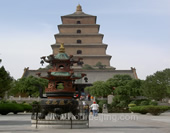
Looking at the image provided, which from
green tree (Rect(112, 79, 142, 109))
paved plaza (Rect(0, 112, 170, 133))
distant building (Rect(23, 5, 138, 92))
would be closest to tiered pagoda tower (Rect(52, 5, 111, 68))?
distant building (Rect(23, 5, 138, 92))

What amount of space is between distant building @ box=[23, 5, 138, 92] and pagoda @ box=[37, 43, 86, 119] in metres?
46.3

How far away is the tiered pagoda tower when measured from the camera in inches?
2466

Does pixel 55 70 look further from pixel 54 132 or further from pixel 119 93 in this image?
pixel 119 93

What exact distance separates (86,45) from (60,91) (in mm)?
49388

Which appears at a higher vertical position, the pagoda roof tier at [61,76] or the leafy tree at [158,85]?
the leafy tree at [158,85]

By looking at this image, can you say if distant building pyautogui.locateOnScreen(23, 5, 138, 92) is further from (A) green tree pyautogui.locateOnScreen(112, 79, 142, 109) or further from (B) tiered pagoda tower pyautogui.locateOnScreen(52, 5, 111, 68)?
(A) green tree pyautogui.locateOnScreen(112, 79, 142, 109)

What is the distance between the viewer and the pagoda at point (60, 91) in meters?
13.2

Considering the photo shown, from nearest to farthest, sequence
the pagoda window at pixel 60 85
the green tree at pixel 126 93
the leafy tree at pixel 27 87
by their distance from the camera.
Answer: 1. the pagoda window at pixel 60 85
2. the green tree at pixel 126 93
3. the leafy tree at pixel 27 87

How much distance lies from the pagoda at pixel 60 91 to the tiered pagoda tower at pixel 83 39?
47.4 metres

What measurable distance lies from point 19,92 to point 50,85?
34186mm

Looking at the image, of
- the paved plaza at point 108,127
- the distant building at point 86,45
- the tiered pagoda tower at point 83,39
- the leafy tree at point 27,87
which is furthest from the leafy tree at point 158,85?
the tiered pagoda tower at point 83,39

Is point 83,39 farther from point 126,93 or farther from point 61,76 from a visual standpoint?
point 61,76

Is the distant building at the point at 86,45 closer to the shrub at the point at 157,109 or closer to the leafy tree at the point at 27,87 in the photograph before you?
the leafy tree at the point at 27,87

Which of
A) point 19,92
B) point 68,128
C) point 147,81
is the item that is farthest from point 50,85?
point 19,92
